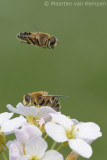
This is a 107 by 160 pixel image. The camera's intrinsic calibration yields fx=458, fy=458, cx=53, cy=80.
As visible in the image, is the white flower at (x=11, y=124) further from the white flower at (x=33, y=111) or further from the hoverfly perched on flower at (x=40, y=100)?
the hoverfly perched on flower at (x=40, y=100)

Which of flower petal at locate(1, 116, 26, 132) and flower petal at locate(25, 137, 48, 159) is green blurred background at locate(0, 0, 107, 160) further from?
flower petal at locate(25, 137, 48, 159)

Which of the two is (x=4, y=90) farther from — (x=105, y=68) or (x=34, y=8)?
(x=34, y=8)

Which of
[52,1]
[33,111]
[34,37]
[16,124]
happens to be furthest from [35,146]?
[52,1]

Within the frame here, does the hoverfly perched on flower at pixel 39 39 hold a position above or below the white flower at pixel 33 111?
above

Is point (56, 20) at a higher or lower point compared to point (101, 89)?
higher

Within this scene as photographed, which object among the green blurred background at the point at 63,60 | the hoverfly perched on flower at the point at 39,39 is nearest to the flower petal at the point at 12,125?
the hoverfly perched on flower at the point at 39,39

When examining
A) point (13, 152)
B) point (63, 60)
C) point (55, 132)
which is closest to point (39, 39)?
point (55, 132)

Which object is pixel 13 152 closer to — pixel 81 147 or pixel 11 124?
pixel 11 124

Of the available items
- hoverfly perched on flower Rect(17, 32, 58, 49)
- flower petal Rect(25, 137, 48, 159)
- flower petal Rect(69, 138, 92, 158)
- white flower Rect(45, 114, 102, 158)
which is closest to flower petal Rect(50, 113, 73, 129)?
white flower Rect(45, 114, 102, 158)

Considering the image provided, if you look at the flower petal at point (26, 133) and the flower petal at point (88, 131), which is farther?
the flower petal at point (88, 131)
